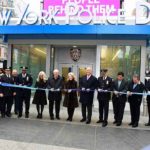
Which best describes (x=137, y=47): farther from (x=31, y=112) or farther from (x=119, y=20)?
(x=31, y=112)

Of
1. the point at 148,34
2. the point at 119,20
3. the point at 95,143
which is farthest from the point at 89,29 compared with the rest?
the point at 95,143

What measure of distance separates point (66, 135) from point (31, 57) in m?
9.86

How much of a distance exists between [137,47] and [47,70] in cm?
462

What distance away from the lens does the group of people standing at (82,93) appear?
11.8 meters

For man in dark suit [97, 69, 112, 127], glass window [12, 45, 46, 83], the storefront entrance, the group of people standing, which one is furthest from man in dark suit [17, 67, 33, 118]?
the storefront entrance

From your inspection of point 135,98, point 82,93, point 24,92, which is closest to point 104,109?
point 82,93

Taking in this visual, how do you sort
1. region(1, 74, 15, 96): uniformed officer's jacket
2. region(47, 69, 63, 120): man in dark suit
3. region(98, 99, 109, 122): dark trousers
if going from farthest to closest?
region(1, 74, 15, 96): uniformed officer's jacket
region(47, 69, 63, 120): man in dark suit
region(98, 99, 109, 122): dark trousers

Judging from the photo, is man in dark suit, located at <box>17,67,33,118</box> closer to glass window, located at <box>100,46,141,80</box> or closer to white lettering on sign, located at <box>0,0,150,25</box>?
white lettering on sign, located at <box>0,0,150,25</box>

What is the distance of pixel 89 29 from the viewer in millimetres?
16578

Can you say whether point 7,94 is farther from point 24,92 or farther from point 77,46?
point 77,46

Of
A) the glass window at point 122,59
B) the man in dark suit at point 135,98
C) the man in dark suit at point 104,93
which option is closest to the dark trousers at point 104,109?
the man in dark suit at point 104,93

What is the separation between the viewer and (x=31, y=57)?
1919cm

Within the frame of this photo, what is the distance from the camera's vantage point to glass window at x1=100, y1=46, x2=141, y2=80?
17688 mm

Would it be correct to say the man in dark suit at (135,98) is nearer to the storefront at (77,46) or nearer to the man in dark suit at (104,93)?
the man in dark suit at (104,93)
